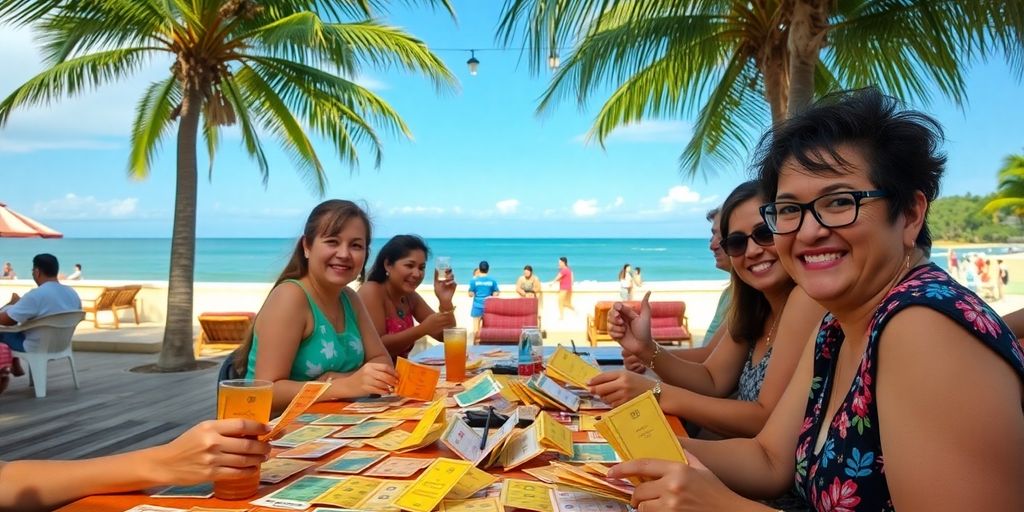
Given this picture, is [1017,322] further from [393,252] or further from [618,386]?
[393,252]

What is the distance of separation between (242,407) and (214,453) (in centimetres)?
10

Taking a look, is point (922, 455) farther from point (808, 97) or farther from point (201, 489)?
point (808, 97)

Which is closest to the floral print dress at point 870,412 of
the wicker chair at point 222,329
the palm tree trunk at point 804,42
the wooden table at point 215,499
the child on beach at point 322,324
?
the wooden table at point 215,499

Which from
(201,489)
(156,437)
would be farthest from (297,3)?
(201,489)

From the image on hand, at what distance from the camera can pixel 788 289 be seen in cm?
259

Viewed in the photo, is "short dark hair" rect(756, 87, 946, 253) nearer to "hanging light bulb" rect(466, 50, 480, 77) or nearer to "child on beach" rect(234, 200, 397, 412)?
"child on beach" rect(234, 200, 397, 412)

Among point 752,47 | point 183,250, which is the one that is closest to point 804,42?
point 752,47

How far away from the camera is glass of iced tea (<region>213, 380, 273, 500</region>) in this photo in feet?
4.28

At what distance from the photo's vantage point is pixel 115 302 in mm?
12320

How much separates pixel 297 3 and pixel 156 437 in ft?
19.3

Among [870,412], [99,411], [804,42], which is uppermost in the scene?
[804,42]

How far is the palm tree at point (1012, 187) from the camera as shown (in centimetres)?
2841

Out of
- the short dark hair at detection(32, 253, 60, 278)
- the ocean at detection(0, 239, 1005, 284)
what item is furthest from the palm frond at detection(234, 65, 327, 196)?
the ocean at detection(0, 239, 1005, 284)

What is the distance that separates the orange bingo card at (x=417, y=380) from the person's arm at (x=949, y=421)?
1560 millimetres
